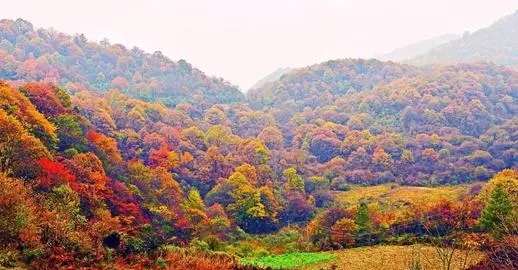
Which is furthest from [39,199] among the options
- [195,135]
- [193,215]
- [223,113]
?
[223,113]

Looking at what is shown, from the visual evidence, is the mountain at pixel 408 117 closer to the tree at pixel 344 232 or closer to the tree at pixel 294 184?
the tree at pixel 294 184

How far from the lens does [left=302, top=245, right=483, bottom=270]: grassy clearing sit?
1134 inches

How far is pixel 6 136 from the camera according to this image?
32.3 m

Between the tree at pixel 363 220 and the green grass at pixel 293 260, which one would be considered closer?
the green grass at pixel 293 260

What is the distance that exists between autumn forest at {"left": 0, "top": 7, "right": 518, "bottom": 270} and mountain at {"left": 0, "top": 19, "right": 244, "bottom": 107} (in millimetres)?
526

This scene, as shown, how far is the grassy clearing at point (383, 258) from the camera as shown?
2881 cm

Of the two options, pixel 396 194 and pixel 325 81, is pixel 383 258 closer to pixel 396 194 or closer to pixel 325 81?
pixel 396 194

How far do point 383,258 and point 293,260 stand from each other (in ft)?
21.6

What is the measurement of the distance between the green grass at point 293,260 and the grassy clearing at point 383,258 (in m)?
0.81

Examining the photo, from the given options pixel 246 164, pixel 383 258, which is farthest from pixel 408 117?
pixel 383 258

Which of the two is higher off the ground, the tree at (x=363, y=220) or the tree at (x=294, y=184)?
the tree at (x=363, y=220)

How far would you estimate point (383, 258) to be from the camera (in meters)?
32.3

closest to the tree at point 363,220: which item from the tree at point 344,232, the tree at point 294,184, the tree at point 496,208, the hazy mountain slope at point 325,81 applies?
the tree at point 344,232

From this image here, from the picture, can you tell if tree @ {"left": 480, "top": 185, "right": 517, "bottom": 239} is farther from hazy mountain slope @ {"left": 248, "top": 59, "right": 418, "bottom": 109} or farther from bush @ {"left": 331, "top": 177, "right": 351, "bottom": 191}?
hazy mountain slope @ {"left": 248, "top": 59, "right": 418, "bottom": 109}
